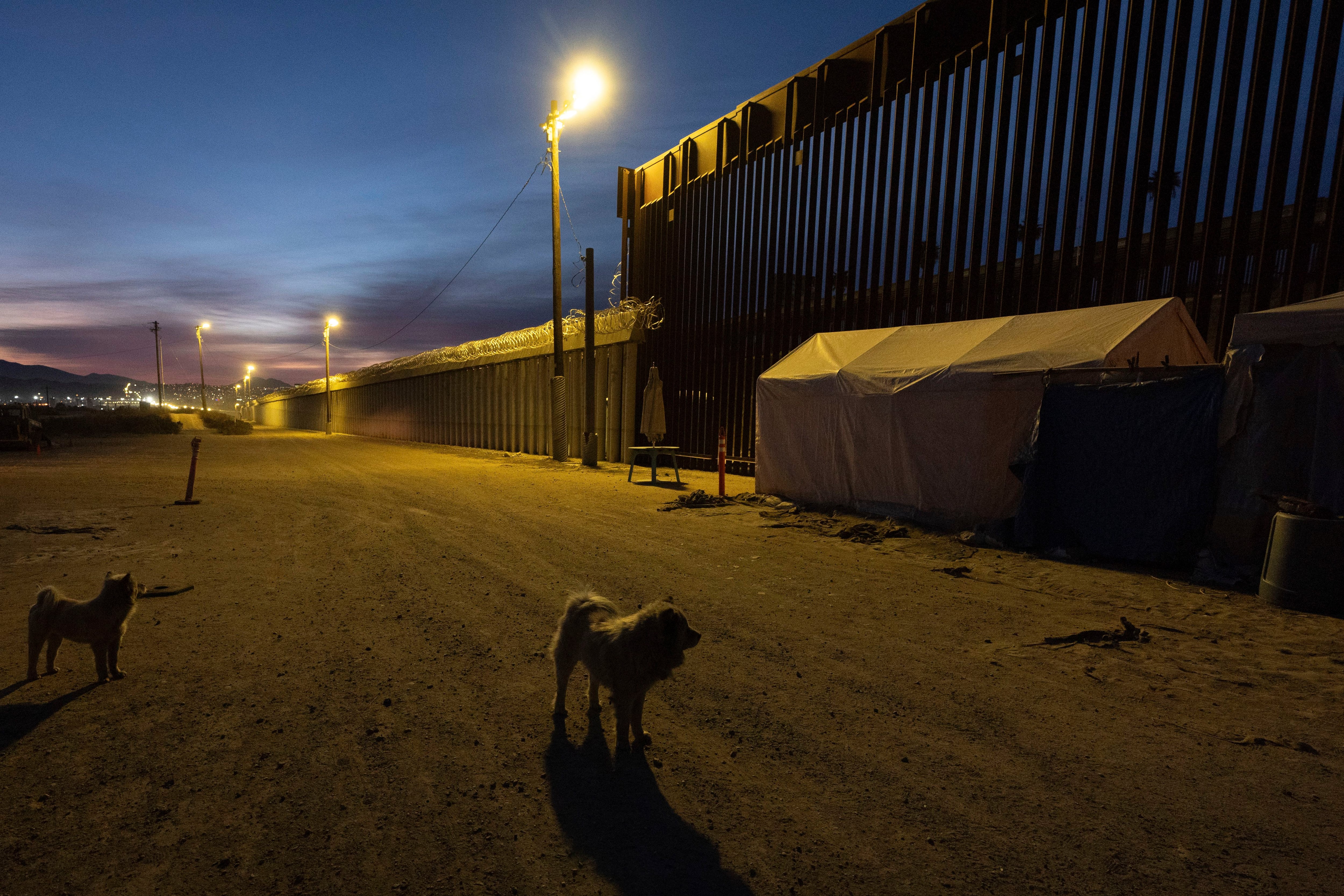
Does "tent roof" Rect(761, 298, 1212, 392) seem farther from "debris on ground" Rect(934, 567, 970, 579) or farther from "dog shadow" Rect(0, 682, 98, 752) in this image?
"dog shadow" Rect(0, 682, 98, 752)

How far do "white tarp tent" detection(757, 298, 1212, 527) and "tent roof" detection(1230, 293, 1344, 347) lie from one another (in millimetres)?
752

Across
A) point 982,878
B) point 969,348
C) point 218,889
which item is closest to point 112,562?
point 218,889

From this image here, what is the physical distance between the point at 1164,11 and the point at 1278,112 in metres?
2.14

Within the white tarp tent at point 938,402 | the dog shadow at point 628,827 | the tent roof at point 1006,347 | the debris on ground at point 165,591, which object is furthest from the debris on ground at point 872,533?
the debris on ground at point 165,591

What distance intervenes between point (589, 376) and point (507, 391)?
9.07 meters

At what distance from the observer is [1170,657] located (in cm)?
395

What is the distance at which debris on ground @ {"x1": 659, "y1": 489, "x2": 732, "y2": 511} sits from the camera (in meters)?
9.88

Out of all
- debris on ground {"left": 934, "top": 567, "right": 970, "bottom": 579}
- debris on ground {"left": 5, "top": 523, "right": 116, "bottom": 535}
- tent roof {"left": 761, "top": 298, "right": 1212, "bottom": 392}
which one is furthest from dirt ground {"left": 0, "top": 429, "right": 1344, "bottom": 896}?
tent roof {"left": 761, "top": 298, "right": 1212, "bottom": 392}

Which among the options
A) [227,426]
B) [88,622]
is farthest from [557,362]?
[227,426]

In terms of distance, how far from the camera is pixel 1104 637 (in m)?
4.27

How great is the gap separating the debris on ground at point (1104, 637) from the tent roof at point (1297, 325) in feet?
10.6

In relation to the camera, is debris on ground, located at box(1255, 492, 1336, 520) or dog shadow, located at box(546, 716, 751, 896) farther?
debris on ground, located at box(1255, 492, 1336, 520)

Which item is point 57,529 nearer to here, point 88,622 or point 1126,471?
point 88,622

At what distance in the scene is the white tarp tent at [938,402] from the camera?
730 centimetres
